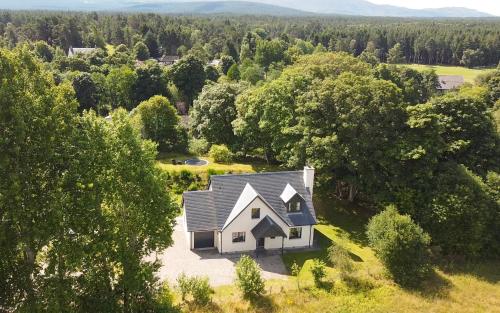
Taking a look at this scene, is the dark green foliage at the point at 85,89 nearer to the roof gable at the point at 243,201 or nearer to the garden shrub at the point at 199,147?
the garden shrub at the point at 199,147

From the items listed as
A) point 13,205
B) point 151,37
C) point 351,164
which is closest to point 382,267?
point 351,164

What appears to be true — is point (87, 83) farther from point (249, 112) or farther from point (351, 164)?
point (351, 164)

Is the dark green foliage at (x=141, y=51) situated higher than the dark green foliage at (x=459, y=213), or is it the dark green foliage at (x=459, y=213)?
the dark green foliage at (x=141, y=51)

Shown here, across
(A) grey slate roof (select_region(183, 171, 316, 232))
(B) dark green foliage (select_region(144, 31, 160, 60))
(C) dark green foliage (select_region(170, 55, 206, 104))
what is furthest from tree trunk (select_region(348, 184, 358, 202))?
(B) dark green foliage (select_region(144, 31, 160, 60))

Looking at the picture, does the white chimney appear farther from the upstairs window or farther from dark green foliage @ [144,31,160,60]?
dark green foliage @ [144,31,160,60]

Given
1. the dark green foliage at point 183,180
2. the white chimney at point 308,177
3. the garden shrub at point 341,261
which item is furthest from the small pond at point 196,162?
the garden shrub at point 341,261
